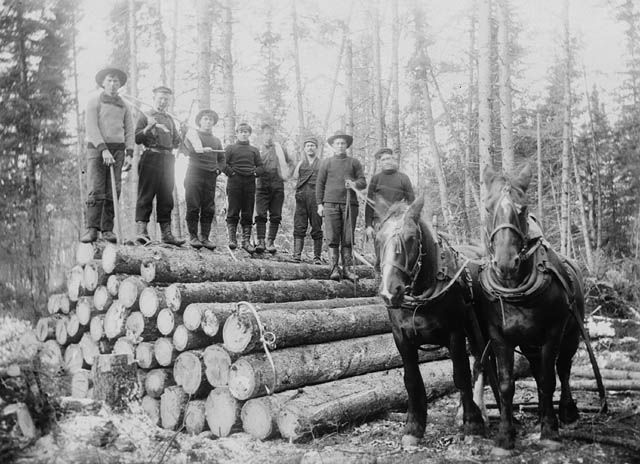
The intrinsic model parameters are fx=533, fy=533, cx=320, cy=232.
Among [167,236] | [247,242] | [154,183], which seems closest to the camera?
[154,183]

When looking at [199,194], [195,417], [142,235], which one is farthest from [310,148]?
[195,417]

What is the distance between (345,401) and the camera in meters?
5.55

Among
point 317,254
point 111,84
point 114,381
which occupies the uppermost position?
point 111,84

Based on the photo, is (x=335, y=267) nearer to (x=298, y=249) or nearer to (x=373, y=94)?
(x=298, y=249)

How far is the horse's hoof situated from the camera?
4762 millimetres

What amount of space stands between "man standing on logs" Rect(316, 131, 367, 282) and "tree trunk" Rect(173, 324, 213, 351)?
3.02m

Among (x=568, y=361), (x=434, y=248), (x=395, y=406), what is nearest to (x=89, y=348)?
(x=395, y=406)

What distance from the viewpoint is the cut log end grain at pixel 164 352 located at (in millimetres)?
6227

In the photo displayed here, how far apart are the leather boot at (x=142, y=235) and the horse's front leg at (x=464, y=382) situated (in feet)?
16.1

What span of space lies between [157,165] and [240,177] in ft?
5.30

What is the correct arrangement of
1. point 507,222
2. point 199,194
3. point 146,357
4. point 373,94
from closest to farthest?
point 507,222 → point 146,357 → point 199,194 → point 373,94

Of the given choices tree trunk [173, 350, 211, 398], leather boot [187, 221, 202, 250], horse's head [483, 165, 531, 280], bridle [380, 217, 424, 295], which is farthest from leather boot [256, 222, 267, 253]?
horse's head [483, 165, 531, 280]

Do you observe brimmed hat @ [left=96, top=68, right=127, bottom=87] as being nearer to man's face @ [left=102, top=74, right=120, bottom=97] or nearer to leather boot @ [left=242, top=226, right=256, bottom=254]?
man's face @ [left=102, top=74, right=120, bottom=97]

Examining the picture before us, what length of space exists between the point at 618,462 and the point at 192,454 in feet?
11.5
